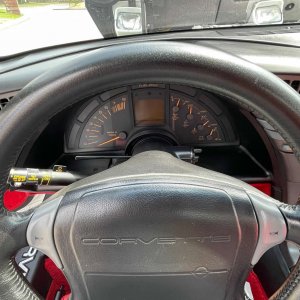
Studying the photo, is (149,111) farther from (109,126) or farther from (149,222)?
(149,222)

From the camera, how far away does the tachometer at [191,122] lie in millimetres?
1794

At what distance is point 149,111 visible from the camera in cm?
181

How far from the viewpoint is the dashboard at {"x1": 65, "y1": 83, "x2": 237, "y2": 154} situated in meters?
1.77

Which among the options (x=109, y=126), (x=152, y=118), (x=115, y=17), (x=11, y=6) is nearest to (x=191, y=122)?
(x=152, y=118)

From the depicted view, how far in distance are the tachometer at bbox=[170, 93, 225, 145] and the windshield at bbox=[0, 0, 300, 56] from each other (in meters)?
0.32

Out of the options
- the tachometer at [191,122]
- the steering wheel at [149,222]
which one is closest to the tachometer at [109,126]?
the tachometer at [191,122]

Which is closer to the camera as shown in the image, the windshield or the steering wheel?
the steering wheel

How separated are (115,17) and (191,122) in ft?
1.78

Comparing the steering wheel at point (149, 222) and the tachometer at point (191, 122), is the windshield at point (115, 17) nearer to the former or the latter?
the tachometer at point (191, 122)

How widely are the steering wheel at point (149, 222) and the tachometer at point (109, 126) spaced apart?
0.96 meters

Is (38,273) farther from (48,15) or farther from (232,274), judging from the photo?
(48,15)

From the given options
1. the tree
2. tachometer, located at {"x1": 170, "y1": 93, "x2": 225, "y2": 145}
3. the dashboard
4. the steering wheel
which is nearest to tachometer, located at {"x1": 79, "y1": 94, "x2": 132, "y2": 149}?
the dashboard

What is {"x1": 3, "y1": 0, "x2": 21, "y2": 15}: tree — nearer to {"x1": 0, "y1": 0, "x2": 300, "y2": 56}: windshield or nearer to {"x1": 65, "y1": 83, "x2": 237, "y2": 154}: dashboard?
{"x1": 0, "y1": 0, "x2": 300, "y2": 56}: windshield

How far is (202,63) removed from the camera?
0.71m
